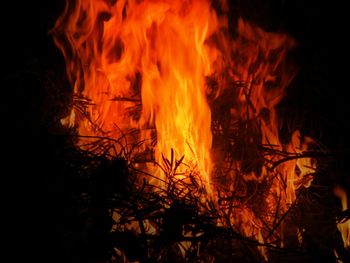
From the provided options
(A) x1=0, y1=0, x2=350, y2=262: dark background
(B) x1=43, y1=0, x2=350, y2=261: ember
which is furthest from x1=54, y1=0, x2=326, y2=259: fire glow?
(A) x1=0, y1=0, x2=350, y2=262: dark background

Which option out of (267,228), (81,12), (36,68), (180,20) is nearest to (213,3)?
(180,20)

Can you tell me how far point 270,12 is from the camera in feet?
12.4

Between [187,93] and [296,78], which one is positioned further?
[296,78]

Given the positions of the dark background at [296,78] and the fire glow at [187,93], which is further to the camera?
the dark background at [296,78]

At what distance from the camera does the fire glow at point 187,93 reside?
2.77 m

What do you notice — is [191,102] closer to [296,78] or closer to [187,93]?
[187,93]

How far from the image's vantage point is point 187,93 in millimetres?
2971

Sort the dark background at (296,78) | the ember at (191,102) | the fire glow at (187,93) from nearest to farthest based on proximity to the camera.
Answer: the ember at (191,102)
the fire glow at (187,93)
the dark background at (296,78)

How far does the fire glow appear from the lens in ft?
9.09

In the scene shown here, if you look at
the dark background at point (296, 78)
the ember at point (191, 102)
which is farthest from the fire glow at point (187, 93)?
the dark background at point (296, 78)

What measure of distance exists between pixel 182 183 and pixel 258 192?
545 millimetres

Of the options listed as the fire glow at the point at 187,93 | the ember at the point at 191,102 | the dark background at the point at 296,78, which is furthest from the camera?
the dark background at the point at 296,78

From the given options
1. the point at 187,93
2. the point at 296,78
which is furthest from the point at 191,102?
the point at 296,78

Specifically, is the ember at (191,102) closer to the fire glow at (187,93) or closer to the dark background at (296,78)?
the fire glow at (187,93)
